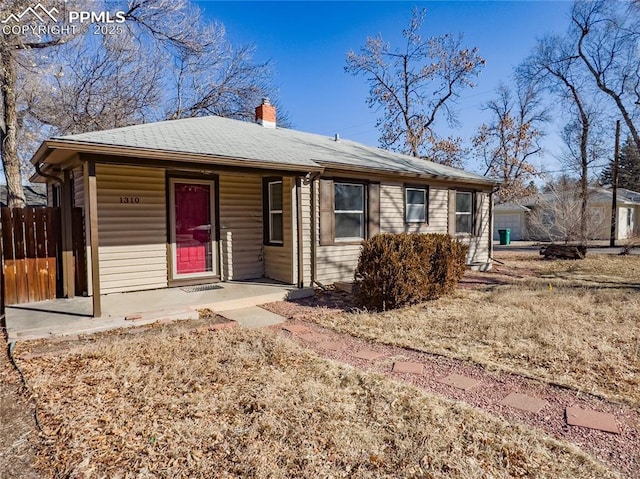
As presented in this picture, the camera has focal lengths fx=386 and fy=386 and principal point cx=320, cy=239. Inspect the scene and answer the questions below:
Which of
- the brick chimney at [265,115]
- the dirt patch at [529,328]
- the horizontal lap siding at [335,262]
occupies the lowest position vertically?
the dirt patch at [529,328]

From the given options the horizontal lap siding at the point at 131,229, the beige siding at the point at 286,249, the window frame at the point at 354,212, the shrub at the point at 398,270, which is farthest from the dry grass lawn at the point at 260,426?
the window frame at the point at 354,212

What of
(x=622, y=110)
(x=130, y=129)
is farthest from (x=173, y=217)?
(x=622, y=110)

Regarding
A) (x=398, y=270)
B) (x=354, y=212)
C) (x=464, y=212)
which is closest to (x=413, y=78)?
(x=464, y=212)

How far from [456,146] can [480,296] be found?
1766cm

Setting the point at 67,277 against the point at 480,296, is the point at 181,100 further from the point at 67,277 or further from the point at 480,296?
the point at 480,296

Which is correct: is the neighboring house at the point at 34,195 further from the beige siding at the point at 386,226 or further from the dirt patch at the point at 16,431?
the dirt patch at the point at 16,431

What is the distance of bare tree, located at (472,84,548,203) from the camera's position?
23.2m

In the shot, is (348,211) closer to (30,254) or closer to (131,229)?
(131,229)

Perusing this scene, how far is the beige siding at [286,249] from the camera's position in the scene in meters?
7.56

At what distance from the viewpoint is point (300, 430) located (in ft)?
8.72

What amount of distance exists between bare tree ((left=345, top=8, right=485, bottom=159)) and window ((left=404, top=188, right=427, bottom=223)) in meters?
13.3

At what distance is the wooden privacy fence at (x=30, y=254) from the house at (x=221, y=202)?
1.47ft

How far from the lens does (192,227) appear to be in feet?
25.2
